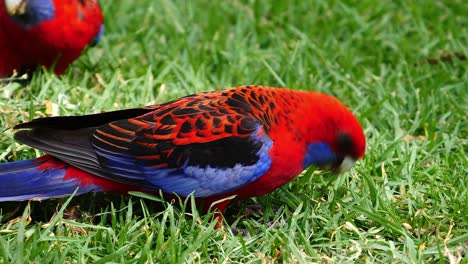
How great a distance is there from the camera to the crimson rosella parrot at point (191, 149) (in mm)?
3053

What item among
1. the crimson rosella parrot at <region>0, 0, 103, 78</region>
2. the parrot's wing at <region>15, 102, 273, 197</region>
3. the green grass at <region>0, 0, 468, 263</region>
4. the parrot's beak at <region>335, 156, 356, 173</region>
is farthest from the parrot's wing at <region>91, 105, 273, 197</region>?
the crimson rosella parrot at <region>0, 0, 103, 78</region>

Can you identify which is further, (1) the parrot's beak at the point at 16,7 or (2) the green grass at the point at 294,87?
(1) the parrot's beak at the point at 16,7

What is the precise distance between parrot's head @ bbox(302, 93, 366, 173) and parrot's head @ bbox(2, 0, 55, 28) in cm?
174

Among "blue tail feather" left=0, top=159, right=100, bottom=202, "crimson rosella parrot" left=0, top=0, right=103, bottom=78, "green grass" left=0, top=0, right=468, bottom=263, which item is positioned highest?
"crimson rosella parrot" left=0, top=0, right=103, bottom=78

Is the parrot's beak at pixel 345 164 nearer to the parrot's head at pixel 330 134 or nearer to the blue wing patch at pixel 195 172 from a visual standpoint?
the parrot's head at pixel 330 134

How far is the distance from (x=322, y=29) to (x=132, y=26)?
4.46 ft

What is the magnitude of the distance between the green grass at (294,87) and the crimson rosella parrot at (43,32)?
0.14m

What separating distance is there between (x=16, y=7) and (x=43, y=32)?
0.68 feet

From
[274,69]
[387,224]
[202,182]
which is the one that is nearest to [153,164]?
[202,182]

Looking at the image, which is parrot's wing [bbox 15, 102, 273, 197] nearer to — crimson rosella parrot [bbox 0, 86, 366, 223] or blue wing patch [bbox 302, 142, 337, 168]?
crimson rosella parrot [bbox 0, 86, 366, 223]

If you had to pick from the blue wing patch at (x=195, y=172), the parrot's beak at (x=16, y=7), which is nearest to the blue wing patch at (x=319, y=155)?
the blue wing patch at (x=195, y=172)

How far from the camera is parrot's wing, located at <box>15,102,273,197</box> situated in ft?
10.0

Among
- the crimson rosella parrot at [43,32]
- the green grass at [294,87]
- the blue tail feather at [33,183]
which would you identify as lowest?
the green grass at [294,87]

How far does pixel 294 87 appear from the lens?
443cm
